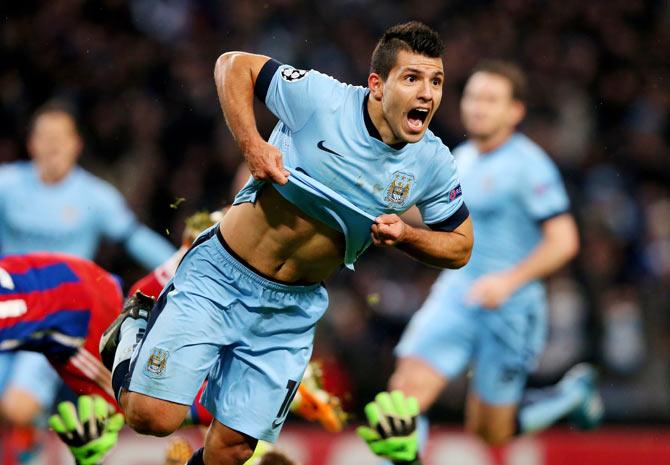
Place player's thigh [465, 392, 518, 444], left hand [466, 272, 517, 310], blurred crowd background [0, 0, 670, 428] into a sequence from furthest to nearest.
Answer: blurred crowd background [0, 0, 670, 428] → player's thigh [465, 392, 518, 444] → left hand [466, 272, 517, 310]

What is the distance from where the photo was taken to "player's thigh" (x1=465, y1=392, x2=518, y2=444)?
775 cm

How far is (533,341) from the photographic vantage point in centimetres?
781

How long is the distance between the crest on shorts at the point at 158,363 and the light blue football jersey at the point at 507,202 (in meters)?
3.05

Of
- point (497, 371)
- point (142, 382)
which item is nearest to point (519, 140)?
point (497, 371)

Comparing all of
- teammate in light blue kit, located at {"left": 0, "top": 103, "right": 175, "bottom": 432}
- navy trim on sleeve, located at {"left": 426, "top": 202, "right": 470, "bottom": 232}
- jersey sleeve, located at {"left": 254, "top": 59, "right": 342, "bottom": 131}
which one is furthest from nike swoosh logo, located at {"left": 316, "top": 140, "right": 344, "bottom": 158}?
teammate in light blue kit, located at {"left": 0, "top": 103, "right": 175, "bottom": 432}

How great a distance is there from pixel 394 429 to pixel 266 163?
159cm

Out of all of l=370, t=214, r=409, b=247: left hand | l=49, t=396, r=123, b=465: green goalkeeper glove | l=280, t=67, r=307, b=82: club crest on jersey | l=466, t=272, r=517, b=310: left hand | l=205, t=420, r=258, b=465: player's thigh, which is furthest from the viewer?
l=466, t=272, r=517, b=310: left hand

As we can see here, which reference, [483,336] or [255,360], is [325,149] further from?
[483,336]

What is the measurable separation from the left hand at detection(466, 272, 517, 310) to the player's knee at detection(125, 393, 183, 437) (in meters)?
2.61

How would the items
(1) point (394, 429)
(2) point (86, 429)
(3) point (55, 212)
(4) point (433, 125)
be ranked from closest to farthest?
(2) point (86, 429)
(1) point (394, 429)
(3) point (55, 212)
(4) point (433, 125)

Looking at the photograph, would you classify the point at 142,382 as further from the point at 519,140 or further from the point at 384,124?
the point at 519,140

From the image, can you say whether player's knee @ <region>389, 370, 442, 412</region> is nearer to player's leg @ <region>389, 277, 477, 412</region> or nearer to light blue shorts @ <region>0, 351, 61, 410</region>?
player's leg @ <region>389, 277, 477, 412</region>

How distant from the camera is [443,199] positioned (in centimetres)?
508

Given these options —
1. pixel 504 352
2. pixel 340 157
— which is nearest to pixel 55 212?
pixel 504 352
